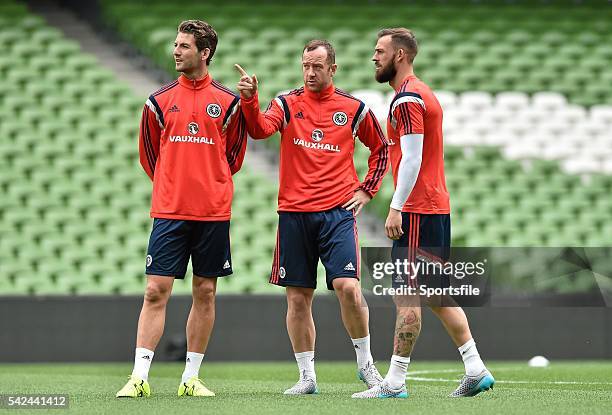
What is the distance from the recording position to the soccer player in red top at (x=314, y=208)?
269 inches

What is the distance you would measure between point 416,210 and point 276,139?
8.16m

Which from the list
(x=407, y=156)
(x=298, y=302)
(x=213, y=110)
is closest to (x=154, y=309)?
(x=298, y=302)

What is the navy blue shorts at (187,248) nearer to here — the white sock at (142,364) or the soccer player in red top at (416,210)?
the white sock at (142,364)

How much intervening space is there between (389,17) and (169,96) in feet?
33.8

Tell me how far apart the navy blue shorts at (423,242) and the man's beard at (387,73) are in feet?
2.70

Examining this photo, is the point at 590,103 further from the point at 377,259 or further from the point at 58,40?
the point at 377,259

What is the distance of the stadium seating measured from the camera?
491 inches

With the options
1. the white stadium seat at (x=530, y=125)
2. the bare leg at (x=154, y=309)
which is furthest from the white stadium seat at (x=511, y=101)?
the bare leg at (x=154, y=309)

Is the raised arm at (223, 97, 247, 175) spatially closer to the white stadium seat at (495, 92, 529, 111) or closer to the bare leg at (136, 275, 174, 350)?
the bare leg at (136, 275, 174, 350)

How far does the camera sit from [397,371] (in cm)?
652

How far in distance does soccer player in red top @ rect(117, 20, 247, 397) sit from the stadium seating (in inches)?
194

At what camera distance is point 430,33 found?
1639 cm

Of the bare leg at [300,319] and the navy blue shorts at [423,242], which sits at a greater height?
the navy blue shorts at [423,242]

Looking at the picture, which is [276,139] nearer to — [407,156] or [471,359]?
[407,156]
